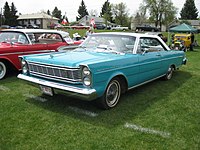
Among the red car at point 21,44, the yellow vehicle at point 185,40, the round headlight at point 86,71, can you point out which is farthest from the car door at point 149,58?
the yellow vehicle at point 185,40

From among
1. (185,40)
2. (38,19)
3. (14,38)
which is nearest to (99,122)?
(14,38)

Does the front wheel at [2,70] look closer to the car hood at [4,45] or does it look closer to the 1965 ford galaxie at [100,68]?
the car hood at [4,45]

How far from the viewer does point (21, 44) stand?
7.19 metres

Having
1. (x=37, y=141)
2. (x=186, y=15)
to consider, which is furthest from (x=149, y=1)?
(x=37, y=141)

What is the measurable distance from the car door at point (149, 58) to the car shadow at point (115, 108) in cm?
43

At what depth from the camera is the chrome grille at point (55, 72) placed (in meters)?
4.01

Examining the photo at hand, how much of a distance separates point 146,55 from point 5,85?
12.7 feet

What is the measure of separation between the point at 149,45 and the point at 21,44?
3998mm

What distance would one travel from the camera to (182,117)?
14.2 ft

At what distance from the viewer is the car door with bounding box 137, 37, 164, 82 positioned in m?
5.34

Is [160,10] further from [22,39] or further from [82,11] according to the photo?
[22,39]

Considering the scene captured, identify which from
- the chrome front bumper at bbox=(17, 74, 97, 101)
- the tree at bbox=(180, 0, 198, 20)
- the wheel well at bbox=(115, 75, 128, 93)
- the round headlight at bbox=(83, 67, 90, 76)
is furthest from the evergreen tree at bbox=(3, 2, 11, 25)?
the round headlight at bbox=(83, 67, 90, 76)

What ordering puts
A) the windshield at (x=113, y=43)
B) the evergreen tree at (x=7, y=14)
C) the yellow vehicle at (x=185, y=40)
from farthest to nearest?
the evergreen tree at (x=7, y=14)
the yellow vehicle at (x=185, y=40)
the windshield at (x=113, y=43)

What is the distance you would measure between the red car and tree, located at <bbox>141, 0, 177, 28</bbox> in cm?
7132
